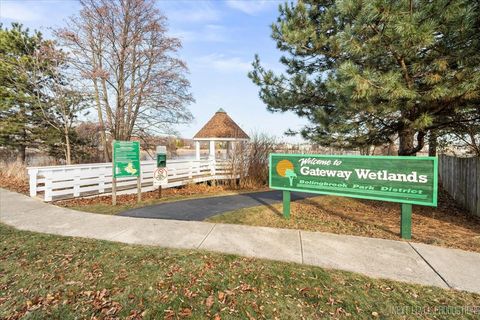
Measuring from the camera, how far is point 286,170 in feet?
19.0

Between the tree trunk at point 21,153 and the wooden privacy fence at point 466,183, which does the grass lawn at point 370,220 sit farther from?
the tree trunk at point 21,153

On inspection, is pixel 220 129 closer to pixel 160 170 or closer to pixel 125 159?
pixel 160 170

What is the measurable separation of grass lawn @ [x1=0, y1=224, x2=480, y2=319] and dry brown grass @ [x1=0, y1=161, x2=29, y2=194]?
8315mm

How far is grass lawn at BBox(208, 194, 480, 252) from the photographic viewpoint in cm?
461

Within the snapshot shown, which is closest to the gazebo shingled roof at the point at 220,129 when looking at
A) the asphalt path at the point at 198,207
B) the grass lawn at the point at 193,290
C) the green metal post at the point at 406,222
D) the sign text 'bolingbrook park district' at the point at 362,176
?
the asphalt path at the point at 198,207

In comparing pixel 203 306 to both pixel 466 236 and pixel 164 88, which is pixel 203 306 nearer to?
pixel 466 236

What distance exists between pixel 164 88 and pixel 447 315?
1324 cm

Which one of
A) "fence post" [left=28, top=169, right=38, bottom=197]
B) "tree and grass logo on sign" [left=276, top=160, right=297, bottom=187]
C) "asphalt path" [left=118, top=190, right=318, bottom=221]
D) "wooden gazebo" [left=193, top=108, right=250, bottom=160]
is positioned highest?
"wooden gazebo" [left=193, top=108, right=250, bottom=160]

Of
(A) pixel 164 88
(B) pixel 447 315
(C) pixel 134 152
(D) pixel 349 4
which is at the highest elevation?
(A) pixel 164 88

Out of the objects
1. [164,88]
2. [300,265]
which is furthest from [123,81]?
[300,265]

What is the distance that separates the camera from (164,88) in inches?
500

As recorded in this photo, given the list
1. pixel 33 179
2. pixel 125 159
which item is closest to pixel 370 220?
pixel 125 159

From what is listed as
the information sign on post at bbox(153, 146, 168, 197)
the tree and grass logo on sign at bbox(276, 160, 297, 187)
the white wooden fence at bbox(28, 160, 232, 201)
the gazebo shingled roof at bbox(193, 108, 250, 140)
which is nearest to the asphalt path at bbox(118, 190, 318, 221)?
the information sign on post at bbox(153, 146, 168, 197)

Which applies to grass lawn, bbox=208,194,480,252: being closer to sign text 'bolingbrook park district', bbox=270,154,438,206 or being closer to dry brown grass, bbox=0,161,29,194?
sign text 'bolingbrook park district', bbox=270,154,438,206
